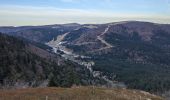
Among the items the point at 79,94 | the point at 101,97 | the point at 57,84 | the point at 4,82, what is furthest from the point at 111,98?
the point at 4,82

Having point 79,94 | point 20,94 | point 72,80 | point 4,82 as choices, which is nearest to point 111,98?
point 79,94

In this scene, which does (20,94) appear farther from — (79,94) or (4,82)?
(4,82)

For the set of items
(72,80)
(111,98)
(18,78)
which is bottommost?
(18,78)

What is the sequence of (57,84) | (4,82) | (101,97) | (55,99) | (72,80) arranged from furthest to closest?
(4,82)
(72,80)
(57,84)
(101,97)
(55,99)

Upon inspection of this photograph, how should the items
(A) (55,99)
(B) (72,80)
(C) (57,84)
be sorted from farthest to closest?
1. (B) (72,80)
2. (C) (57,84)
3. (A) (55,99)

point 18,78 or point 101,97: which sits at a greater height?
point 101,97

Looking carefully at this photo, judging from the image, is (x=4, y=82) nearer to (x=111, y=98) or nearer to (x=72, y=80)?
(x=72, y=80)

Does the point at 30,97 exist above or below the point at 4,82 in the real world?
above

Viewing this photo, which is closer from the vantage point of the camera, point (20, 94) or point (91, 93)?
point (20, 94)

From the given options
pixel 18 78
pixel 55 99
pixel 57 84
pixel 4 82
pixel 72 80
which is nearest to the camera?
pixel 55 99
